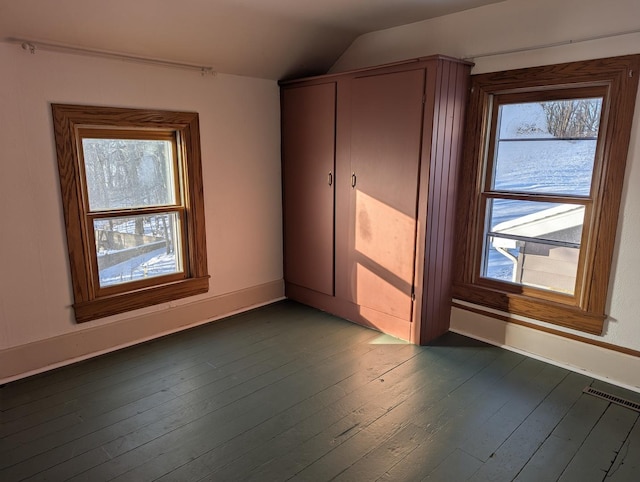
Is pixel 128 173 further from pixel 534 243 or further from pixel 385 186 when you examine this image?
pixel 534 243

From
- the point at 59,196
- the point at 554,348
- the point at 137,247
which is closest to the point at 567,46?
the point at 554,348

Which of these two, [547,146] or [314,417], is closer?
[314,417]

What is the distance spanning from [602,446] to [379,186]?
82.2 inches

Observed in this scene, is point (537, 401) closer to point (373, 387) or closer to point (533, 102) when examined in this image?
point (373, 387)

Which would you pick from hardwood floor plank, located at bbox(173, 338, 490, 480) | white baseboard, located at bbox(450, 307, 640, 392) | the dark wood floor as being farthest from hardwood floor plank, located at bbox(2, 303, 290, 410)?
white baseboard, located at bbox(450, 307, 640, 392)

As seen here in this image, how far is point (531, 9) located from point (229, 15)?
1986 mm

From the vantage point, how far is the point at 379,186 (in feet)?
11.0

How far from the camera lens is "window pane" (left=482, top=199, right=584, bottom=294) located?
9.54 feet

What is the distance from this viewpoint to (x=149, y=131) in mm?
3264

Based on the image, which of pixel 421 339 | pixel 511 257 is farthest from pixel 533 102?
pixel 421 339

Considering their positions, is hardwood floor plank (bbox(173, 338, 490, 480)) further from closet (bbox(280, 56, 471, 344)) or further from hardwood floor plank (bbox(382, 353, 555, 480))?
closet (bbox(280, 56, 471, 344))

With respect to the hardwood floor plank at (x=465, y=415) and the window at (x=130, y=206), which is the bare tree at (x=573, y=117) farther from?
the window at (x=130, y=206)

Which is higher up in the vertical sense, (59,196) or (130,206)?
(59,196)

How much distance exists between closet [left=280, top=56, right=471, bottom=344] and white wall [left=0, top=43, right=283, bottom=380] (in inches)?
14.8
